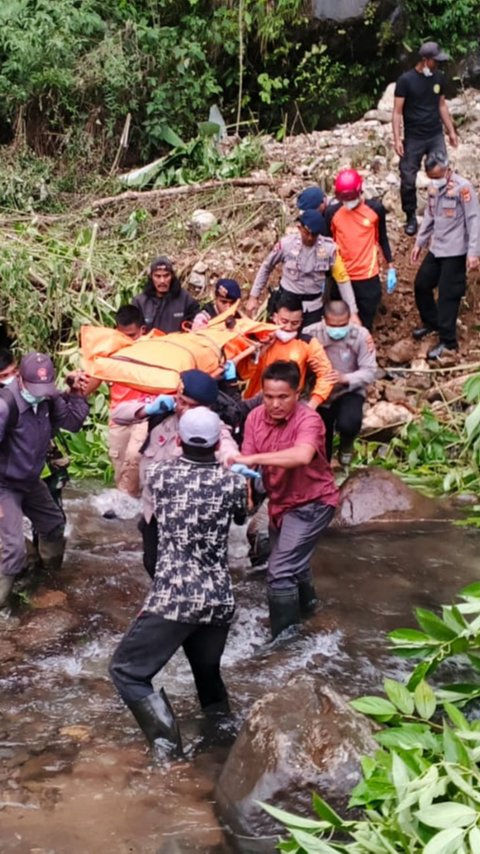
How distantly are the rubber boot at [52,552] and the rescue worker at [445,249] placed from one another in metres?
4.09

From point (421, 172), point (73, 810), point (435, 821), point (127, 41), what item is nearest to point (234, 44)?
point (127, 41)

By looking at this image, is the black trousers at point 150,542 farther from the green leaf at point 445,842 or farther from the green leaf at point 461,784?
the green leaf at point 445,842

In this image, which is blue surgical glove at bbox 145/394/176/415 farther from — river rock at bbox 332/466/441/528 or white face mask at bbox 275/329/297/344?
river rock at bbox 332/466/441/528

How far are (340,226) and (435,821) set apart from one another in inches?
238

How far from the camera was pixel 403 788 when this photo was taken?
3.41 metres

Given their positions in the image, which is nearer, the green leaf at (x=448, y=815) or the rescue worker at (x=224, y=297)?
the green leaf at (x=448, y=815)

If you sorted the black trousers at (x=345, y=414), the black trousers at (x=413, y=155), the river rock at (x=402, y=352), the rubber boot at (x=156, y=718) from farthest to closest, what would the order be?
the black trousers at (x=413, y=155) < the river rock at (x=402, y=352) < the black trousers at (x=345, y=414) < the rubber boot at (x=156, y=718)

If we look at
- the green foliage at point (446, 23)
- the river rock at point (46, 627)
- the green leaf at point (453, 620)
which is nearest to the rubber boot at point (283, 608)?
the river rock at point (46, 627)

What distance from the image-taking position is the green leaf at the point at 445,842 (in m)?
3.05

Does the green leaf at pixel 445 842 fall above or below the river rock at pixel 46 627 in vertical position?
above

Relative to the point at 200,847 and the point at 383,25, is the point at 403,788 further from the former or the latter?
the point at 383,25

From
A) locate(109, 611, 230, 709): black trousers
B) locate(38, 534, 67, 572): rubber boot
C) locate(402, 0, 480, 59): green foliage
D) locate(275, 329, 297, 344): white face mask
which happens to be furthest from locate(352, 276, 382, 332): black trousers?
locate(402, 0, 480, 59): green foliage

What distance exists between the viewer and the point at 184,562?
4.64 metres

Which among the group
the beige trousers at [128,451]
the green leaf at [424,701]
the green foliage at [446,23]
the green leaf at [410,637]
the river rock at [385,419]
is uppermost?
the green foliage at [446,23]
